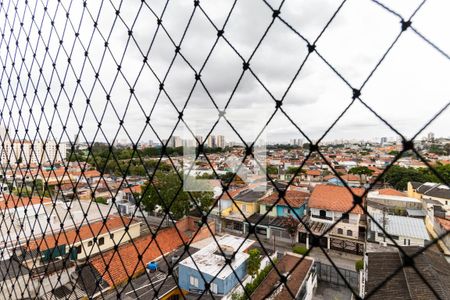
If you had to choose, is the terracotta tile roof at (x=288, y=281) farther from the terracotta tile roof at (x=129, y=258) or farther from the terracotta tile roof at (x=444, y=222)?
the terracotta tile roof at (x=444, y=222)

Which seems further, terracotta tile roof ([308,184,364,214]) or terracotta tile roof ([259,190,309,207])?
terracotta tile roof ([259,190,309,207])

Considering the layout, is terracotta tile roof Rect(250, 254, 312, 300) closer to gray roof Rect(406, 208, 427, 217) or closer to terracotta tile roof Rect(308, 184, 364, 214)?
terracotta tile roof Rect(308, 184, 364, 214)

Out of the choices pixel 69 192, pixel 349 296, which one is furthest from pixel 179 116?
pixel 69 192

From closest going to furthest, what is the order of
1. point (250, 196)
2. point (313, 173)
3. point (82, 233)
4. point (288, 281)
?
point (288, 281) < point (82, 233) < point (250, 196) < point (313, 173)

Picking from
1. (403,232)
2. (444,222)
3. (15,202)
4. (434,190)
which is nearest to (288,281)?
(403,232)

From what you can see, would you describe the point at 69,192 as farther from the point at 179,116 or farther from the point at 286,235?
the point at 179,116

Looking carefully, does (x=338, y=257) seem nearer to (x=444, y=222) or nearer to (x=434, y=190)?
(x=444, y=222)

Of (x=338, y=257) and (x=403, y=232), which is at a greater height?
(x=403, y=232)

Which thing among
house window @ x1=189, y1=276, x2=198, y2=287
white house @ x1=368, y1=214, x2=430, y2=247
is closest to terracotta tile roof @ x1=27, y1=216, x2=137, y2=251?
house window @ x1=189, y1=276, x2=198, y2=287
